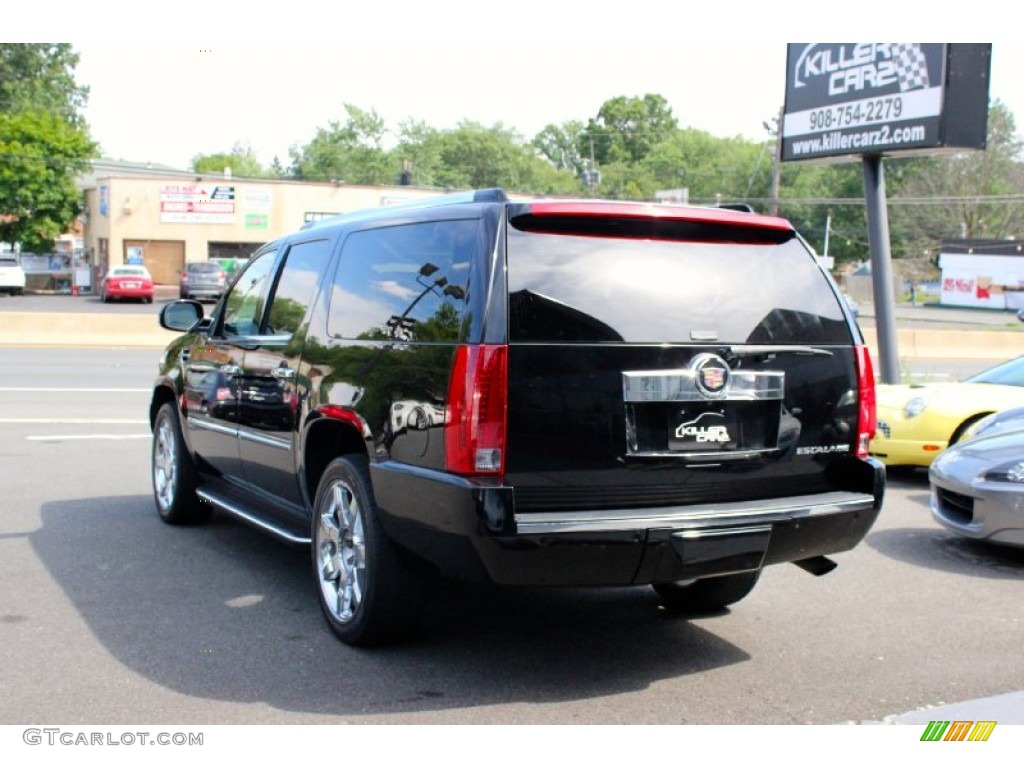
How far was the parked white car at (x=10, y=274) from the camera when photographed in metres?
49.1

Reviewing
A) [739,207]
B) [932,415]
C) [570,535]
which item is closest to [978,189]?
[932,415]

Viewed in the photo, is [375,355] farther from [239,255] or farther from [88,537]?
[239,255]

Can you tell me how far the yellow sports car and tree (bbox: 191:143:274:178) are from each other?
11549 centimetres

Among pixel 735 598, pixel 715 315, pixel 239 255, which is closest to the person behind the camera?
pixel 715 315

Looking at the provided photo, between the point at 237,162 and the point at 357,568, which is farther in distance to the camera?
the point at 237,162

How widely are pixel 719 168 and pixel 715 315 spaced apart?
98094 mm

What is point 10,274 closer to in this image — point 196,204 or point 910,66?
point 196,204

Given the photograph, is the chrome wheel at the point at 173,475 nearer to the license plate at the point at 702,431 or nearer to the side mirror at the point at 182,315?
the side mirror at the point at 182,315

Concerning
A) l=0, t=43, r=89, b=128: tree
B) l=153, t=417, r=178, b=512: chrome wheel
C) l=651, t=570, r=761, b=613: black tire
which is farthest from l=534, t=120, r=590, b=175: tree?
l=651, t=570, r=761, b=613: black tire

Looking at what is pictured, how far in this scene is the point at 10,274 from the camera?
161 feet

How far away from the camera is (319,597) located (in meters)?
5.47

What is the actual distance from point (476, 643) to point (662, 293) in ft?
6.10

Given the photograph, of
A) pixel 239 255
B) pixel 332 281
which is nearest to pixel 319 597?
pixel 332 281

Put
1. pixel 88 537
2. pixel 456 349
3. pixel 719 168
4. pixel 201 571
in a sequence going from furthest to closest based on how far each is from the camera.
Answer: pixel 719 168
pixel 88 537
pixel 201 571
pixel 456 349
